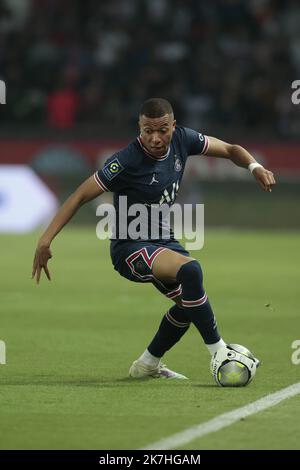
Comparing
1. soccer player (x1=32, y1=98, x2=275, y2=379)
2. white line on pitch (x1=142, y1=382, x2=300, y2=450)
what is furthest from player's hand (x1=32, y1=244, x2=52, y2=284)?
white line on pitch (x1=142, y1=382, x2=300, y2=450)

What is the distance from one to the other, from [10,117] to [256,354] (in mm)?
16696

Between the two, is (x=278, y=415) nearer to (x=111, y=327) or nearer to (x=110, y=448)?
(x=110, y=448)

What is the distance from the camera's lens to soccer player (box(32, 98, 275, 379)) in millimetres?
7816

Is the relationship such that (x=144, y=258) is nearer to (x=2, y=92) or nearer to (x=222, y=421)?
(x=222, y=421)

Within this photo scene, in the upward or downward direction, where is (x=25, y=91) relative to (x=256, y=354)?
upward

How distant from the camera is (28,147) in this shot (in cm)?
2491

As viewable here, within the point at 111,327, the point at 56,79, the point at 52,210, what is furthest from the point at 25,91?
the point at 111,327

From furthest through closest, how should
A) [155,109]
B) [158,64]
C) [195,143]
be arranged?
[158,64]
[195,143]
[155,109]

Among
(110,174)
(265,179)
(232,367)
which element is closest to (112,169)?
(110,174)

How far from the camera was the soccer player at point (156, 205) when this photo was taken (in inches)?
308

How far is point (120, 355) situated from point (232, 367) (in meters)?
1.85

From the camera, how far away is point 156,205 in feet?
27.2

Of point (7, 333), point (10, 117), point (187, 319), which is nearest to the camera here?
point (187, 319)

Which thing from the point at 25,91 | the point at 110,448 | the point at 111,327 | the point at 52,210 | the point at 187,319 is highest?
the point at 25,91
